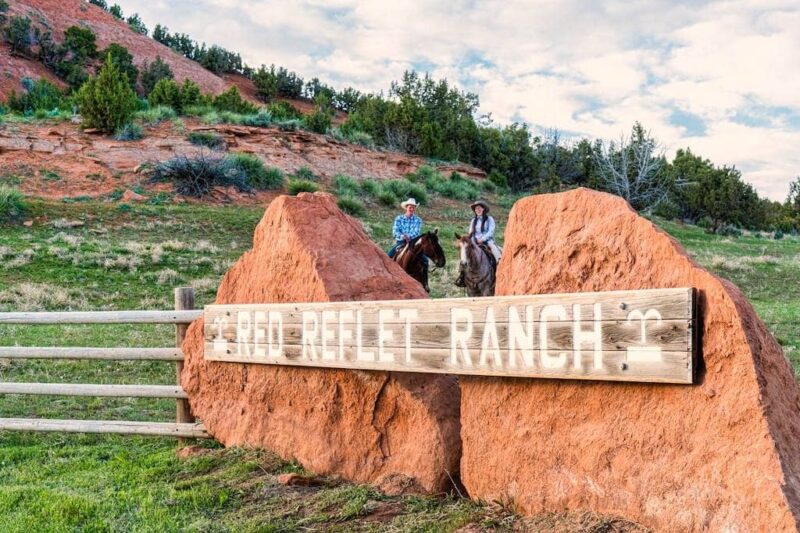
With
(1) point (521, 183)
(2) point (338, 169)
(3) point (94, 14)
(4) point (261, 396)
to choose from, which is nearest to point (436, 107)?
(1) point (521, 183)

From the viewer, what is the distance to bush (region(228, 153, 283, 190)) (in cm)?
3050

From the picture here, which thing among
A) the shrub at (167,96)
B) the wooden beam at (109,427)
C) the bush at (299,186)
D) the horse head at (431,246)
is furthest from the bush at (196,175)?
the wooden beam at (109,427)

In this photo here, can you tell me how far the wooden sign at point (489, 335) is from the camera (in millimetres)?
3865

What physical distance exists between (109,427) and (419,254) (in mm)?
8300

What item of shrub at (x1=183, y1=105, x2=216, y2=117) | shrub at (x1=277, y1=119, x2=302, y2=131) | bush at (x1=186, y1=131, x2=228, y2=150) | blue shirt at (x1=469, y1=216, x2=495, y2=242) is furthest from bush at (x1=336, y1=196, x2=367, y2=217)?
blue shirt at (x1=469, y1=216, x2=495, y2=242)

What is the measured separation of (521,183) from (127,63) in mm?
29130

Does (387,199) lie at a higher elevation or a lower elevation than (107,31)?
lower

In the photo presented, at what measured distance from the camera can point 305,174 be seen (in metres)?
32.8

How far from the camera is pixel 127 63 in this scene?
5556 centimetres

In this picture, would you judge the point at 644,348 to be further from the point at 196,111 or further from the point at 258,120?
the point at 196,111

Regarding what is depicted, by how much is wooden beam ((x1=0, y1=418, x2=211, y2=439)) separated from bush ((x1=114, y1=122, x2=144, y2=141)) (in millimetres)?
26255

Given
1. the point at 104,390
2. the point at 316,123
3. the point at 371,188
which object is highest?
the point at 316,123

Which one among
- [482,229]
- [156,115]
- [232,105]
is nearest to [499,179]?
[232,105]

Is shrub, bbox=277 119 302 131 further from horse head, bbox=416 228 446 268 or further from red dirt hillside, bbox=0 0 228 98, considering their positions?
red dirt hillside, bbox=0 0 228 98
